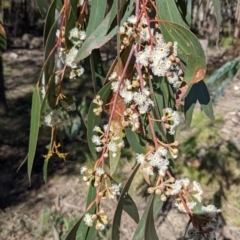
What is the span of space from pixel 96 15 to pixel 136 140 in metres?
0.24

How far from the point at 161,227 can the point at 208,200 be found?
28cm

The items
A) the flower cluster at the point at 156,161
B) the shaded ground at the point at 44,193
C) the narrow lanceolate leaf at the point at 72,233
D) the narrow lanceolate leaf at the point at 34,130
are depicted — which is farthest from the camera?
the shaded ground at the point at 44,193

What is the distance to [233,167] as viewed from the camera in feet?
7.91

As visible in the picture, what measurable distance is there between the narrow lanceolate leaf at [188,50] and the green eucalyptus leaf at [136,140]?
119mm

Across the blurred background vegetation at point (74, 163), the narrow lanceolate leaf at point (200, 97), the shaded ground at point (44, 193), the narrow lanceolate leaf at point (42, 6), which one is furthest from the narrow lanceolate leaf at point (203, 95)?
the shaded ground at point (44, 193)

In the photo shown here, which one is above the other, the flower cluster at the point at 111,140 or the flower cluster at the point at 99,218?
the flower cluster at the point at 111,140

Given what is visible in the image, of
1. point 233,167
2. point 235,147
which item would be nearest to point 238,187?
point 233,167

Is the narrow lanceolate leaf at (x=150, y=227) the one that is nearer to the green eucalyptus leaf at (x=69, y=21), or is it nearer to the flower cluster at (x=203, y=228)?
the flower cluster at (x=203, y=228)

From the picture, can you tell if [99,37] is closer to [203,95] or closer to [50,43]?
[50,43]

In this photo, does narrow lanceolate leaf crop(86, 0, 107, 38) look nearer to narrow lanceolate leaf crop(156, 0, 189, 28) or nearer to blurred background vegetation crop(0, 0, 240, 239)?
narrow lanceolate leaf crop(156, 0, 189, 28)

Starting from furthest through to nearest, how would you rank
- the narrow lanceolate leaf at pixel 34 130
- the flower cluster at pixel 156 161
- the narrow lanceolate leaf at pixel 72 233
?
the narrow lanceolate leaf at pixel 34 130
the narrow lanceolate leaf at pixel 72 233
the flower cluster at pixel 156 161

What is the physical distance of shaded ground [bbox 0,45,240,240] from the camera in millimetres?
2016

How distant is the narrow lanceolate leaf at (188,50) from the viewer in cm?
70

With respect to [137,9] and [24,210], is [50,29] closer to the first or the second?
[137,9]
